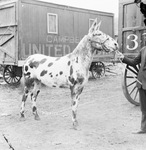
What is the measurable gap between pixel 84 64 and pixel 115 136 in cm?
142

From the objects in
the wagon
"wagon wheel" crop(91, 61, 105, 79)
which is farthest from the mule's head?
"wagon wheel" crop(91, 61, 105, 79)

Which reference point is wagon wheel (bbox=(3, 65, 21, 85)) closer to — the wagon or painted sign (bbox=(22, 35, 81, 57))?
painted sign (bbox=(22, 35, 81, 57))

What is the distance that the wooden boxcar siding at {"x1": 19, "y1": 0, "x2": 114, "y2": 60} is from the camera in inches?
416

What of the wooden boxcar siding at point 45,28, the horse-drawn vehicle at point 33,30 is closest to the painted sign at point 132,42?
the horse-drawn vehicle at point 33,30

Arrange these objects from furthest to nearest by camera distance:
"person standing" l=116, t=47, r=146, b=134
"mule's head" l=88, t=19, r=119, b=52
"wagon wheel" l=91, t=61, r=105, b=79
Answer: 1. "wagon wheel" l=91, t=61, r=105, b=79
2. "mule's head" l=88, t=19, r=119, b=52
3. "person standing" l=116, t=47, r=146, b=134

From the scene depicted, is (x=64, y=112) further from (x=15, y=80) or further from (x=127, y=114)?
(x=15, y=80)

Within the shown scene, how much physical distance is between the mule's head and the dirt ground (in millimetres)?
1526

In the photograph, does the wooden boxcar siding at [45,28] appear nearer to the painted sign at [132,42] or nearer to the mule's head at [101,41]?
the painted sign at [132,42]

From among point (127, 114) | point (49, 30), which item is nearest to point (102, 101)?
point (127, 114)

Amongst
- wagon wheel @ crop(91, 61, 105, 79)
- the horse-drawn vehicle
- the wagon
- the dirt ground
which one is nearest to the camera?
the dirt ground

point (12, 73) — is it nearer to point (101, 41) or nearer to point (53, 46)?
point (53, 46)

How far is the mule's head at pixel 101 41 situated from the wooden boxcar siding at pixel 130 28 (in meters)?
1.74

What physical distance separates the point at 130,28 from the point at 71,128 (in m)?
2.97

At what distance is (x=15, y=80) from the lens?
11.8m
